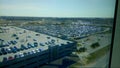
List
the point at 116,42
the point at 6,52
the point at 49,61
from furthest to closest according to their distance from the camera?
the point at 116,42 < the point at 49,61 < the point at 6,52

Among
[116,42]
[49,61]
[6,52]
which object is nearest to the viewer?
[6,52]

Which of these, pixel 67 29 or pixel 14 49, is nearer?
pixel 14 49

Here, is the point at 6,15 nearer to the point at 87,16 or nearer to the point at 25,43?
the point at 25,43

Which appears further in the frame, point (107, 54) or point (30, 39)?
point (107, 54)

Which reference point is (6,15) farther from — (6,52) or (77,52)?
(77,52)

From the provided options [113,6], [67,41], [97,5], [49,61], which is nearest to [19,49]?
[49,61]

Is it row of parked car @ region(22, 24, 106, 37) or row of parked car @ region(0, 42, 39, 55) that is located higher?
row of parked car @ region(22, 24, 106, 37)

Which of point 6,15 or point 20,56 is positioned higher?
point 6,15

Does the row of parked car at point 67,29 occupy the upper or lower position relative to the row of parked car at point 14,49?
upper

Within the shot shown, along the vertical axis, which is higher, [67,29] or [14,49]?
[67,29]

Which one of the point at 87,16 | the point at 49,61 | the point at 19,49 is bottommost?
the point at 49,61
